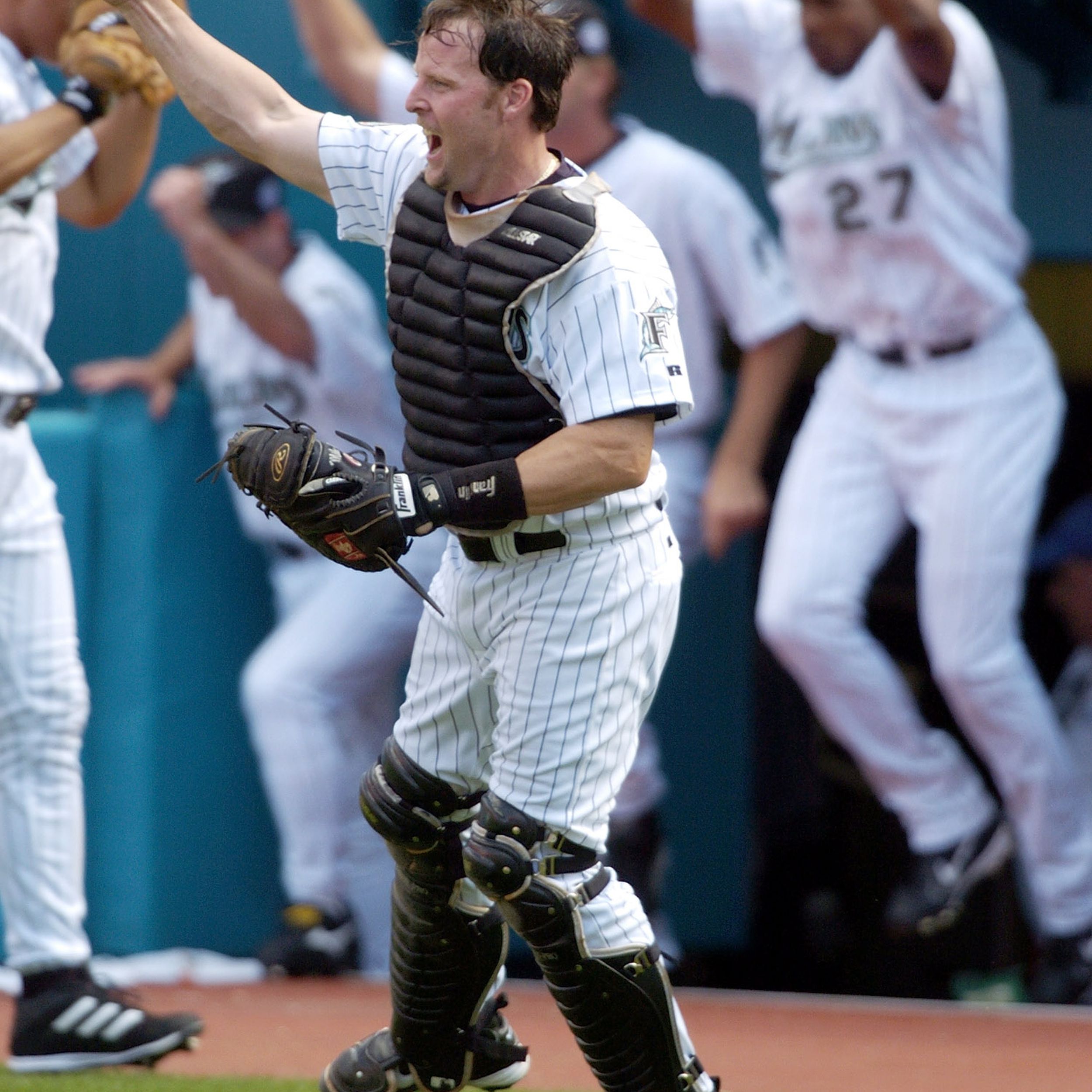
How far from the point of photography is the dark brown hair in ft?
9.34

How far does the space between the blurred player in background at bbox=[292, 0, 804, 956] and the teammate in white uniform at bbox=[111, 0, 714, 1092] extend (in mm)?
2230

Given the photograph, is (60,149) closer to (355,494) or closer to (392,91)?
(355,494)

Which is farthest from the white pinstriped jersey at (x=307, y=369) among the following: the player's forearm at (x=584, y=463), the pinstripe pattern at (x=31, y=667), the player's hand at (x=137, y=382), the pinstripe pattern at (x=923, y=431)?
the player's forearm at (x=584, y=463)

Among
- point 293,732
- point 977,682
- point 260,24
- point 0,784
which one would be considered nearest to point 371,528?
point 0,784

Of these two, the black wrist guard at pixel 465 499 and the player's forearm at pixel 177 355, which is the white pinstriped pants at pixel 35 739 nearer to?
the black wrist guard at pixel 465 499

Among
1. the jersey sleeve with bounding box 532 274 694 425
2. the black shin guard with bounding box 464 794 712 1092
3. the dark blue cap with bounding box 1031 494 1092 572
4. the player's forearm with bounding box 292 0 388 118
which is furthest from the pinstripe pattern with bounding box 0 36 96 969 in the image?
the dark blue cap with bounding box 1031 494 1092 572

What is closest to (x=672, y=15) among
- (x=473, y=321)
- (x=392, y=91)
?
(x=392, y=91)

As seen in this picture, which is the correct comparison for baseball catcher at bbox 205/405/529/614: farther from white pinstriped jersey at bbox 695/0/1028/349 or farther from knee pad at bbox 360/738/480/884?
white pinstriped jersey at bbox 695/0/1028/349

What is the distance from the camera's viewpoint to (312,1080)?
3.72 meters

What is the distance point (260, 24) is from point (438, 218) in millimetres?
3055

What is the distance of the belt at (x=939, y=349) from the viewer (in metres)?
4.93

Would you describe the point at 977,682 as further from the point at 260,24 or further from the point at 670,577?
the point at 260,24

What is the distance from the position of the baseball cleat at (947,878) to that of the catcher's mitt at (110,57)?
2791 mm

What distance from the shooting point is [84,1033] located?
360 cm
